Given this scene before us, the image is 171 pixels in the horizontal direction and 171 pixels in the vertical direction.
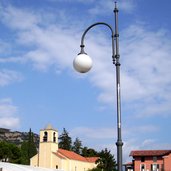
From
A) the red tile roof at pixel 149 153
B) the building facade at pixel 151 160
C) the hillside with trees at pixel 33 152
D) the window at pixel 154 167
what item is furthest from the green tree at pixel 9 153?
the window at pixel 154 167

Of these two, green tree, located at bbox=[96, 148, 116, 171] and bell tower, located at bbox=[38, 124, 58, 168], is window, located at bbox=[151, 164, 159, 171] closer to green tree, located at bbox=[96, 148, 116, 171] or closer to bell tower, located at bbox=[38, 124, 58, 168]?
green tree, located at bbox=[96, 148, 116, 171]

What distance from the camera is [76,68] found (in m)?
11.5

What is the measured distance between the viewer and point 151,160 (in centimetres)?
8112

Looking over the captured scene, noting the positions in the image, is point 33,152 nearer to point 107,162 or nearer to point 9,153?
point 9,153

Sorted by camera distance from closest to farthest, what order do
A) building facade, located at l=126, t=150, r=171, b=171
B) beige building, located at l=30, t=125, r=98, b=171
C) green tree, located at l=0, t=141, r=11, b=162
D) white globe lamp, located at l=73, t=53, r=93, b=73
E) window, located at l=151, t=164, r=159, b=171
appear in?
white globe lamp, located at l=73, t=53, r=93, b=73 → building facade, located at l=126, t=150, r=171, b=171 → window, located at l=151, t=164, r=159, b=171 → beige building, located at l=30, t=125, r=98, b=171 → green tree, located at l=0, t=141, r=11, b=162

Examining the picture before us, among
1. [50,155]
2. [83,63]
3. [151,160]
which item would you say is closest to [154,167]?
[151,160]

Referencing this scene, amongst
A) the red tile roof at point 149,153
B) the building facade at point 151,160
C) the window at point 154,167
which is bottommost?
the window at point 154,167

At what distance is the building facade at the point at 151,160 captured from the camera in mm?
79012

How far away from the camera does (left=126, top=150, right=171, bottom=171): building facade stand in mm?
79012

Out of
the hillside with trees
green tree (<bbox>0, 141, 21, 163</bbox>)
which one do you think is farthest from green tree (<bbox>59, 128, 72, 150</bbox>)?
green tree (<bbox>0, 141, 21, 163</bbox>)

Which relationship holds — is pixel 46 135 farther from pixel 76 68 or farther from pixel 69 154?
pixel 76 68

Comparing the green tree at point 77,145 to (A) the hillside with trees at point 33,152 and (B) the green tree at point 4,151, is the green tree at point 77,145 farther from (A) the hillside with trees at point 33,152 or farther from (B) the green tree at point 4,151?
(B) the green tree at point 4,151

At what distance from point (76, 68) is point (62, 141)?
111 meters

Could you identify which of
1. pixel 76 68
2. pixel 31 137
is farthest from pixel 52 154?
pixel 76 68
